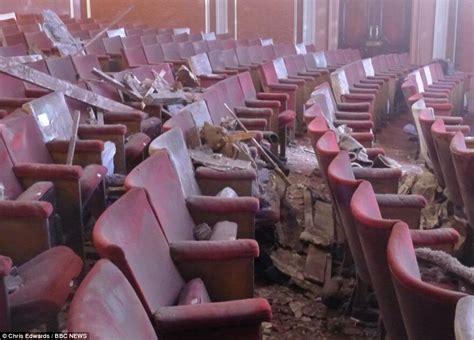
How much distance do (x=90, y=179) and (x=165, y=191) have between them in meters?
0.40

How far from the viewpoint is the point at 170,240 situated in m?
1.29

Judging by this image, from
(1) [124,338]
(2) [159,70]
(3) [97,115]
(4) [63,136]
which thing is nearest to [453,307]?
(1) [124,338]

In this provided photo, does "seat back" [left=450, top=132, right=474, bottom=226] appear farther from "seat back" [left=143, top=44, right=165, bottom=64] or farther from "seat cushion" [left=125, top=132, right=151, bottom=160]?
"seat back" [left=143, top=44, right=165, bottom=64]

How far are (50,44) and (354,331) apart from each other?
2976mm

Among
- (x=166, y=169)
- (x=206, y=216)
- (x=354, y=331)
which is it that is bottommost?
(x=354, y=331)

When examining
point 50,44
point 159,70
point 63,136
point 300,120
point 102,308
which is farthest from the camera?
point 50,44

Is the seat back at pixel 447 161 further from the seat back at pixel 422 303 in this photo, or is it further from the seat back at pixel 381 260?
the seat back at pixel 422 303

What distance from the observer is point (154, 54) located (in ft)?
12.7

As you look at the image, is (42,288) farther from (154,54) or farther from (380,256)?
(154,54)

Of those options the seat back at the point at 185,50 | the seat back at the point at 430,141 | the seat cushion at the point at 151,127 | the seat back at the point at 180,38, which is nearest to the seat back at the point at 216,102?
the seat cushion at the point at 151,127

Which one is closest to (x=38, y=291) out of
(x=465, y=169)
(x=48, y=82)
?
(x=465, y=169)

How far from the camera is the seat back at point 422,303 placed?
0.85 m

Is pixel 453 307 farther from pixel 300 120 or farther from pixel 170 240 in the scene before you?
pixel 300 120

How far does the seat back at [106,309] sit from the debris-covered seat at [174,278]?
0.11 m
